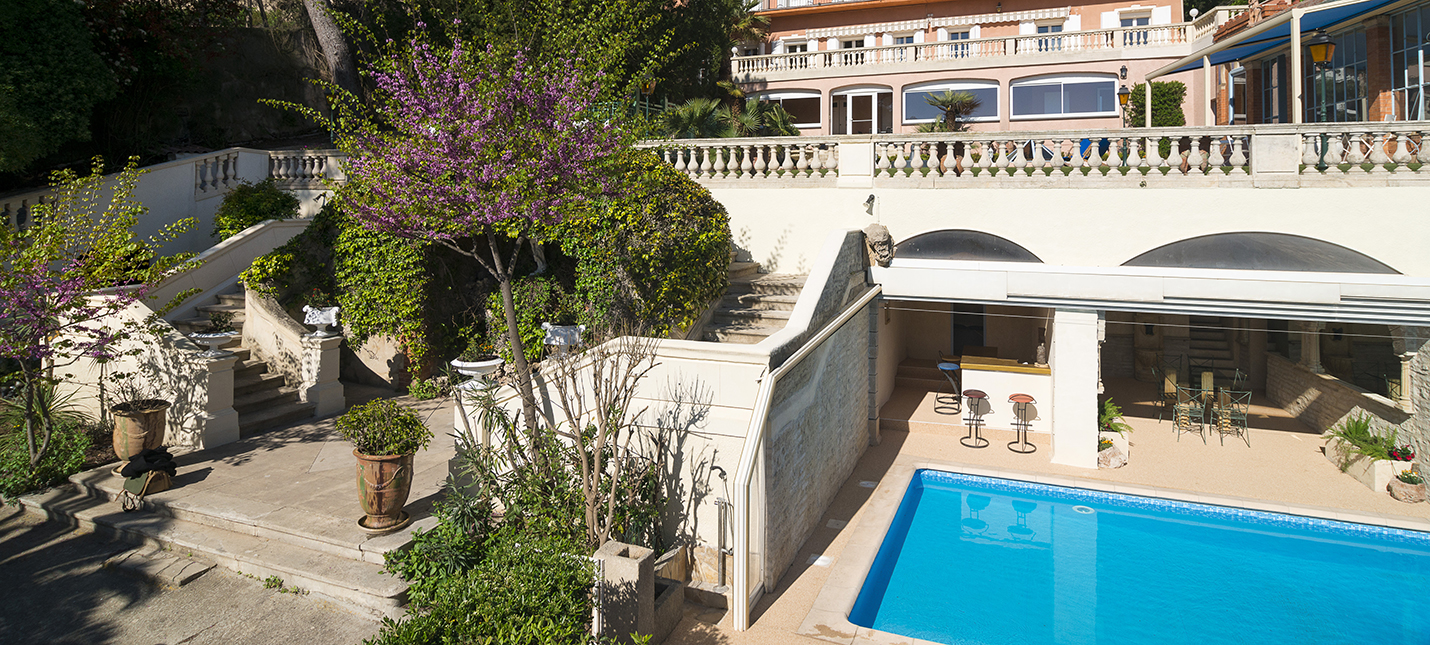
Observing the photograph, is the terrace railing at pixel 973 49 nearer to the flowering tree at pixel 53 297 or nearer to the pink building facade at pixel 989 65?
the pink building facade at pixel 989 65

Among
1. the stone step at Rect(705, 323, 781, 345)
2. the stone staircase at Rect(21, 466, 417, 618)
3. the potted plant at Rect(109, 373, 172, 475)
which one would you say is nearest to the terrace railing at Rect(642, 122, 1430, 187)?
the stone step at Rect(705, 323, 781, 345)

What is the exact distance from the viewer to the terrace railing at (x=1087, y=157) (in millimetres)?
10766

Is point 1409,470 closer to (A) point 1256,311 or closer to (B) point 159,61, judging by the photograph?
(A) point 1256,311

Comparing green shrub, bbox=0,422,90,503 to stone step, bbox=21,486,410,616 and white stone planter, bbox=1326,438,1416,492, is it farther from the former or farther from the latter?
white stone planter, bbox=1326,438,1416,492

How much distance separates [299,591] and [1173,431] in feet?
43.8

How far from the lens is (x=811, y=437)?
886 cm

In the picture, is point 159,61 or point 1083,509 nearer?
point 1083,509

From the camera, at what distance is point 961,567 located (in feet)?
28.5

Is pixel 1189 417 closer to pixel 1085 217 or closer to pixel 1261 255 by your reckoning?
pixel 1261 255

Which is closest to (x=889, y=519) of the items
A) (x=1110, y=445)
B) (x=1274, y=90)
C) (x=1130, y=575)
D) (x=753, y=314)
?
(x=1130, y=575)

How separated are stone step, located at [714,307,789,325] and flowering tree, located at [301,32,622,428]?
9.43 ft

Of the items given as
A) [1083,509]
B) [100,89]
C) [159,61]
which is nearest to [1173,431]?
[1083,509]

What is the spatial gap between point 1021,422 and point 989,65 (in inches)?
590

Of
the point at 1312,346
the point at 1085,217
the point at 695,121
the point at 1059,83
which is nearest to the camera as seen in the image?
Result: the point at 1085,217
